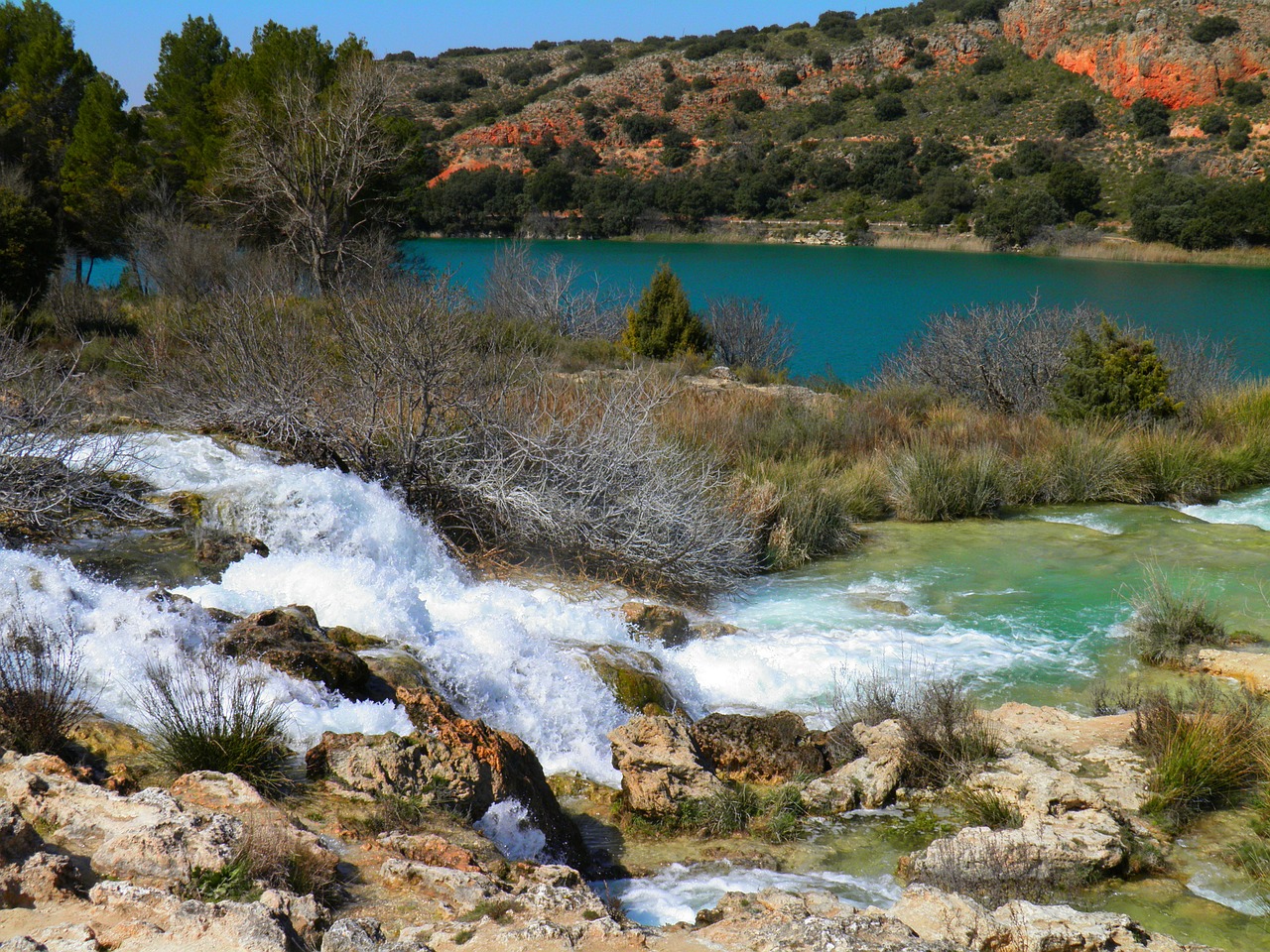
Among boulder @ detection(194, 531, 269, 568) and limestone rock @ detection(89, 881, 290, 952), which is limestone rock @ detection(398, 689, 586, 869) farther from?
boulder @ detection(194, 531, 269, 568)

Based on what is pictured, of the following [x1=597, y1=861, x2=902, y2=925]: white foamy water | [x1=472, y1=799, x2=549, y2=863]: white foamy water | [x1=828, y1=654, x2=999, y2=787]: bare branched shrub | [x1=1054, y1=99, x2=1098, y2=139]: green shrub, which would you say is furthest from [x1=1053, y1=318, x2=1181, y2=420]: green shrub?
[x1=1054, y1=99, x2=1098, y2=139]: green shrub

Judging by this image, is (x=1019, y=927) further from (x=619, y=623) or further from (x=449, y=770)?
(x=619, y=623)

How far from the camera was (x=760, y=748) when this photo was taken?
235 inches

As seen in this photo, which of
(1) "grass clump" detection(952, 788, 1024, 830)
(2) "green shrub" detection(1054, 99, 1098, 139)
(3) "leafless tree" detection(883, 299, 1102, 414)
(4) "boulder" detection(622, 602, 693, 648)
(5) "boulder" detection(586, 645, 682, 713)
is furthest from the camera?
(2) "green shrub" detection(1054, 99, 1098, 139)

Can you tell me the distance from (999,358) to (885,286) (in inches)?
679

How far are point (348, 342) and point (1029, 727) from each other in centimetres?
649

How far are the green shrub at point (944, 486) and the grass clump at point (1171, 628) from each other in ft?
10.8

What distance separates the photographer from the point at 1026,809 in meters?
5.20

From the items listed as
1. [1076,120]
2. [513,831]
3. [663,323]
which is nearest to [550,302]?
[663,323]

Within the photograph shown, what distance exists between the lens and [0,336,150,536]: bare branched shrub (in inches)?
282

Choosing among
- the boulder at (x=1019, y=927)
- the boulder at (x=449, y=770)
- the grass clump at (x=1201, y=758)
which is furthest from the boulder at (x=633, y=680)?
the boulder at (x=1019, y=927)

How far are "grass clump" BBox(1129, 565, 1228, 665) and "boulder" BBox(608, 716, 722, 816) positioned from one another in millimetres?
3948

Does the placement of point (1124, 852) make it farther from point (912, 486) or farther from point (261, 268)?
point (261, 268)

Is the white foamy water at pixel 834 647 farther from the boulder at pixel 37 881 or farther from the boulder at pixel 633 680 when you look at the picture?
the boulder at pixel 37 881
